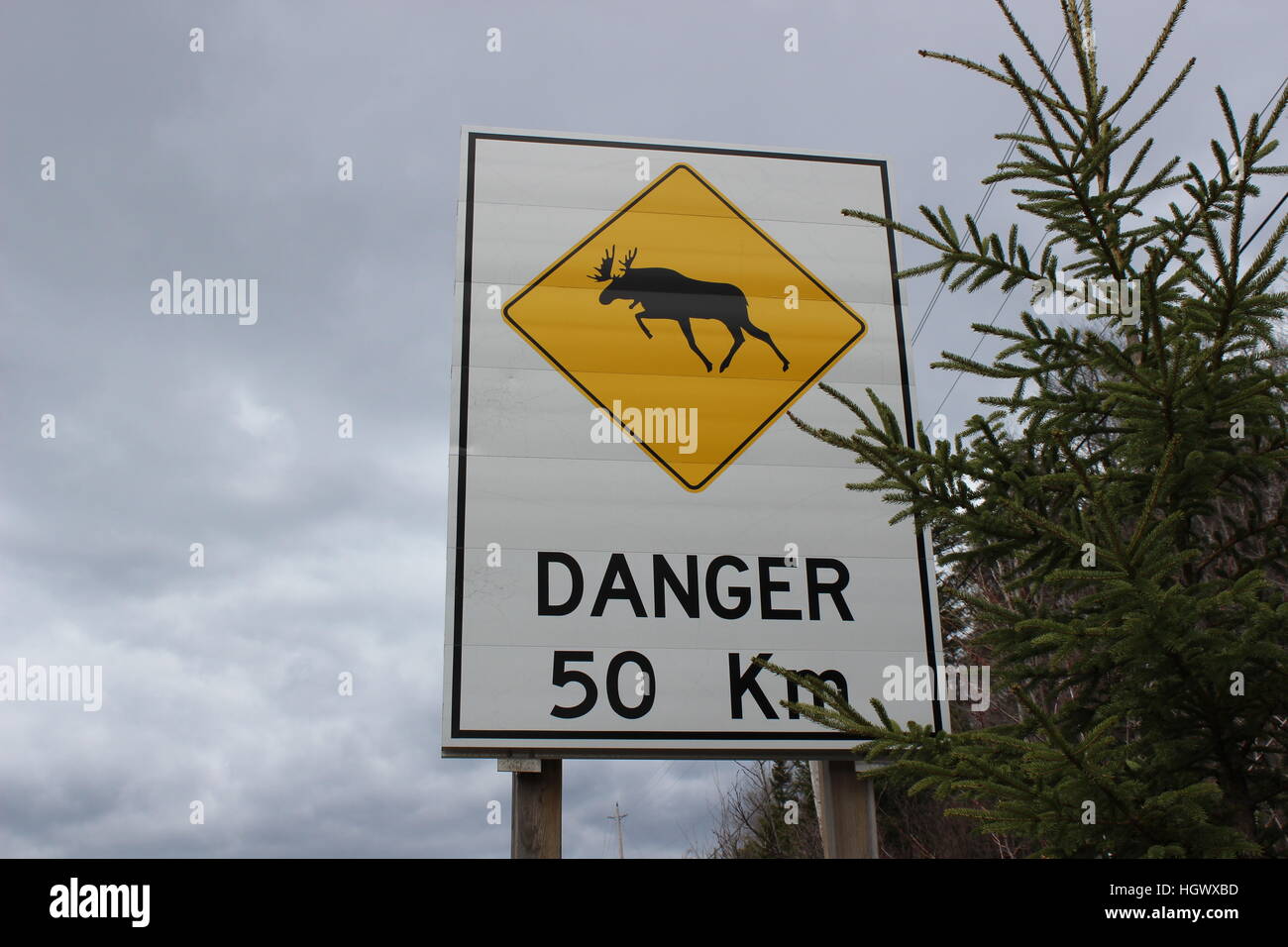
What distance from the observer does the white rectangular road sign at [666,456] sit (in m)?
3.88

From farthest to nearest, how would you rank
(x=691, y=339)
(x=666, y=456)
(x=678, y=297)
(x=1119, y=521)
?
(x=678, y=297)
(x=691, y=339)
(x=666, y=456)
(x=1119, y=521)

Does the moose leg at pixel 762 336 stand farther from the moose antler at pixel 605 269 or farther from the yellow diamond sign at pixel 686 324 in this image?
the moose antler at pixel 605 269

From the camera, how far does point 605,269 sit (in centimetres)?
465

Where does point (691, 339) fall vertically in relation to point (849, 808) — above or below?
above

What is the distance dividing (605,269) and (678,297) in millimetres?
356

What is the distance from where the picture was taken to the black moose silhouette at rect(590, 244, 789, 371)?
179 inches

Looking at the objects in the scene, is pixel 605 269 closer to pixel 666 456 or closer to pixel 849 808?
pixel 666 456

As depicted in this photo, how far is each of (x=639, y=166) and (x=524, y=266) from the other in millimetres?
805

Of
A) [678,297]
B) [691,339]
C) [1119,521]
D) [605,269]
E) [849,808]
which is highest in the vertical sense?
[605,269]

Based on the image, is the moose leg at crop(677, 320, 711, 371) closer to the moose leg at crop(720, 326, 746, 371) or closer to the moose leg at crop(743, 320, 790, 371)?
the moose leg at crop(720, 326, 746, 371)

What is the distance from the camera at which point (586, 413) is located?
170 inches

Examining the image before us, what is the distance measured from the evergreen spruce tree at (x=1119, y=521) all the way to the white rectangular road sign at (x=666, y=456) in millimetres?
673

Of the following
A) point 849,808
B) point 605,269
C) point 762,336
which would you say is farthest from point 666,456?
point 849,808
